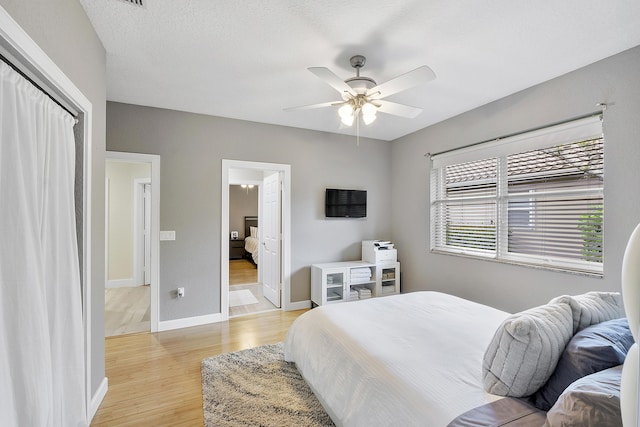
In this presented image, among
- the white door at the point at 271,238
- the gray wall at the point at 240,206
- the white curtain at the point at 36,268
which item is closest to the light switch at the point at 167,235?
the white door at the point at 271,238

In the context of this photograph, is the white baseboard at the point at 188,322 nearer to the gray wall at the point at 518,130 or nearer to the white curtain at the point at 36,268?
the white curtain at the point at 36,268

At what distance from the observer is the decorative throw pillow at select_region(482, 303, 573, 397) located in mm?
1146

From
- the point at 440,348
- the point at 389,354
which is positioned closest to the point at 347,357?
the point at 389,354

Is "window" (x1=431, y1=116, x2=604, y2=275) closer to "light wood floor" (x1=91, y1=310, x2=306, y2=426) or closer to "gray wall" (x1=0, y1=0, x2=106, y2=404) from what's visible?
"light wood floor" (x1=91, y1=310, x2=306, y2=426)

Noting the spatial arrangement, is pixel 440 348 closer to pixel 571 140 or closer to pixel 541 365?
pixel 541 365

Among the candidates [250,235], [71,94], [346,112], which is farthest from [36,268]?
[250,235]

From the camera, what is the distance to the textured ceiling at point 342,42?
70.4 inches

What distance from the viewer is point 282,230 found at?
405cm

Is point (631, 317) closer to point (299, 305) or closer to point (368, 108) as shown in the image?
point (368, 108)

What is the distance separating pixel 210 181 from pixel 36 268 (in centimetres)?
252

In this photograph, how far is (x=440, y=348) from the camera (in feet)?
5.28

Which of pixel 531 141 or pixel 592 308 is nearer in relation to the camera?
pixel 592 308

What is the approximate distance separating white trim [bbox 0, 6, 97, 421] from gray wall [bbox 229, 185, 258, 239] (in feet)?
23.9

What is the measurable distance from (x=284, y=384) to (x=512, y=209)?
2826 mm
